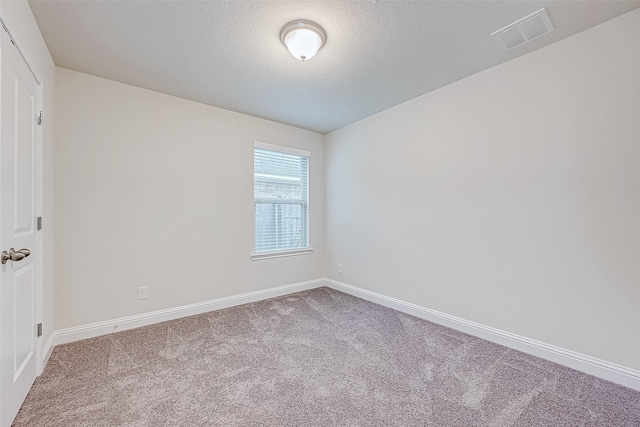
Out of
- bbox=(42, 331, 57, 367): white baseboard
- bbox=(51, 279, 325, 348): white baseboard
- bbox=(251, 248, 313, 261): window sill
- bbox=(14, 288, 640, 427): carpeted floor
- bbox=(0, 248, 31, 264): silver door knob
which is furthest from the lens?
bbox=(251, 248, 313, 261): window sill

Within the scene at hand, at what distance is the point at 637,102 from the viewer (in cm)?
184

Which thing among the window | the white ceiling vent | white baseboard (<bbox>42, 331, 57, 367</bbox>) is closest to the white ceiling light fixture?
the white ceiling vent

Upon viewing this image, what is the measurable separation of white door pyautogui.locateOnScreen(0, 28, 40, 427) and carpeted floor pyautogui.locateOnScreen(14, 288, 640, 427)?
0.24 meters

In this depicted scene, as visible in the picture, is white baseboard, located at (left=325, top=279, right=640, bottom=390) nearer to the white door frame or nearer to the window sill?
the window sill

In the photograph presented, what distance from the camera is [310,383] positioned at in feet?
6.25

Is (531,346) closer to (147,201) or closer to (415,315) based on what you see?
(415,315)

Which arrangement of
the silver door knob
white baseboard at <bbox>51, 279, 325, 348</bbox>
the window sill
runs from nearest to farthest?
1. the silver door knob
2. white baseboard at <bbox>51, 279, 325, 348</bbox>
3. the window sill

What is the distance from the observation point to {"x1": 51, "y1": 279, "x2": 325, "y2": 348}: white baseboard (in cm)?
251

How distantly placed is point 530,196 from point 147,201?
3642 millimetres

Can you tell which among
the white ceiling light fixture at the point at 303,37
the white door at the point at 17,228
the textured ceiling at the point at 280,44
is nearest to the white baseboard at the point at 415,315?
the white door at the point at 17,228

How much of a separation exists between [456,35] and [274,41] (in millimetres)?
1381

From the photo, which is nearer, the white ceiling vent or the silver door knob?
the silver door knob

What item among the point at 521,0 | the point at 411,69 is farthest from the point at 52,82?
the point at 521,0

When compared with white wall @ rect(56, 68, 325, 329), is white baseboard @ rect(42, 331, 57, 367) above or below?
below
